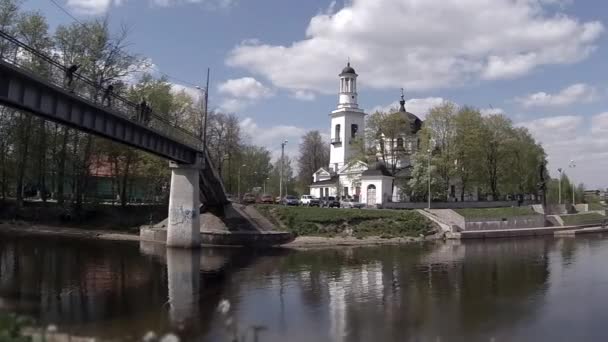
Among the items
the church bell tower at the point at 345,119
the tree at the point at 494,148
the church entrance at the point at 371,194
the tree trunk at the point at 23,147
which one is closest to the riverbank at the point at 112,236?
the tree trunk at the point at 23,147

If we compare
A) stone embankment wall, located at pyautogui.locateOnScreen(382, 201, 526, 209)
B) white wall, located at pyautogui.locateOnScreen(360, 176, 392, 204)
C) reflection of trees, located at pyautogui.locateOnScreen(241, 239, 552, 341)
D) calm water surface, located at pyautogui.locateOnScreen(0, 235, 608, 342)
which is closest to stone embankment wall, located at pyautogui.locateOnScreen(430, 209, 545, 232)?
stone embankment wall, located at pyautogui.locateOnScreen(382, 201, 526, 209)

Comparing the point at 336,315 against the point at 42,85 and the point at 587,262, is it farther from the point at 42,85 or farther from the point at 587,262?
the point at 587,262

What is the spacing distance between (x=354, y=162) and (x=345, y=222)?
25.0 m

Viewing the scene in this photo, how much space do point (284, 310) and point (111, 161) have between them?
4385cm

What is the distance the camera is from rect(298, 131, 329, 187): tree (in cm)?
11962

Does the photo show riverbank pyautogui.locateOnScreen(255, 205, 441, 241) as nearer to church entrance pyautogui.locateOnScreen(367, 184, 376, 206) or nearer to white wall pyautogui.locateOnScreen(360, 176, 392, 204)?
white wall pyautogui.locateOnScreen(360, 176, 392, 204)

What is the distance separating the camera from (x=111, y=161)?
63.3 m

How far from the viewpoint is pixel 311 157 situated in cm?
12000

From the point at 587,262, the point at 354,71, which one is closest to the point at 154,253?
the point at 587,262

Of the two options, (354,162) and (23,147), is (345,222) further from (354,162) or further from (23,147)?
(23,147)

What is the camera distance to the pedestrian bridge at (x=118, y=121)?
26938mm

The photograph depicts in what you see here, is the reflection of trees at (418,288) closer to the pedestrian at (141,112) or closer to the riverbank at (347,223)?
the riverbank at (347,223)

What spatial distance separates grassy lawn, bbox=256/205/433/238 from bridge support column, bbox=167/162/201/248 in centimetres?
1210

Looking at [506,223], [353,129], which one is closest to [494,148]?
[506,223]
